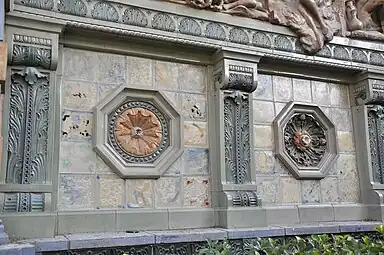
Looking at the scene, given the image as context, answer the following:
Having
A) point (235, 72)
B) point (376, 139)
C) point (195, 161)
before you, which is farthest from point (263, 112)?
point (376, 139)

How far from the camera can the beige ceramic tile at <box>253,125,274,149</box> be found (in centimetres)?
641

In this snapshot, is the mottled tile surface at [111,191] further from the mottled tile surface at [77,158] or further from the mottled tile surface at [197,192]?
the mottled tile surface at [197,192]

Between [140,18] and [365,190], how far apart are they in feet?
14.6

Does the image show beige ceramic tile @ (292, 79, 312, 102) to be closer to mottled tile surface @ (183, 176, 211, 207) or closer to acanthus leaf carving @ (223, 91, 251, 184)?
acanthus leaf carving @ (223, 91, 251, 184)

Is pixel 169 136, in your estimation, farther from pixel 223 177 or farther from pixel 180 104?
pixel 223 177

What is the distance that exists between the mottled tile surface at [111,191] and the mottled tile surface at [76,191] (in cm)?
11

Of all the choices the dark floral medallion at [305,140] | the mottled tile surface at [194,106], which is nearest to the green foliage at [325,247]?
the mottled tile surface at [194,106]

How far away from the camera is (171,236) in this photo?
515 cm

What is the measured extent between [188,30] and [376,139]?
143 inches

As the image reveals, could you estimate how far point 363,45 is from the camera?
24.1 ft

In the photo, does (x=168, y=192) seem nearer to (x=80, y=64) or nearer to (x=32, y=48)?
(x=80, y=64)

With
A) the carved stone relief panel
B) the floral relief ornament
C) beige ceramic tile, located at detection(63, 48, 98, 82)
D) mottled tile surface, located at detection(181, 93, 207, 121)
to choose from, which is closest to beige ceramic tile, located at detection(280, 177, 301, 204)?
the carved stone relief panel

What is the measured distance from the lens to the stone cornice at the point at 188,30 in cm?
528

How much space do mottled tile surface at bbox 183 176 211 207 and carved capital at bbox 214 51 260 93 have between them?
1328 mm
